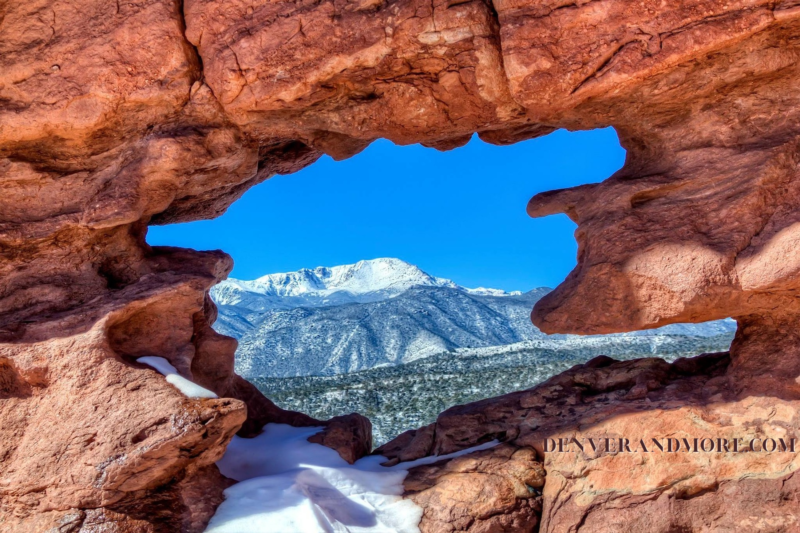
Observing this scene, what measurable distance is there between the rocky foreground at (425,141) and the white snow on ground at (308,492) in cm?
32

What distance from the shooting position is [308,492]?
25.8 ft

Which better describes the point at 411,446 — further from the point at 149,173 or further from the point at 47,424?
the point at 149,173

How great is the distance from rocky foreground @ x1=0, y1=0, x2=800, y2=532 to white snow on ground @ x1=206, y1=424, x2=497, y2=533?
1.05ft

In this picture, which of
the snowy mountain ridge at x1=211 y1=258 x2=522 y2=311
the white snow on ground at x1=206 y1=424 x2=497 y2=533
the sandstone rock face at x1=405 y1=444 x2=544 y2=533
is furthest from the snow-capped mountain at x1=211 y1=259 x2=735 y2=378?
the sandstone rock face at x1=405 y1=444 x2=544 y2=533

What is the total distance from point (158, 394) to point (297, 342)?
1282 inches

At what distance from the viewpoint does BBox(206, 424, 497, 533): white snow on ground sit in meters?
7.28

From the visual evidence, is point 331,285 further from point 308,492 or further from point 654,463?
point 654,463

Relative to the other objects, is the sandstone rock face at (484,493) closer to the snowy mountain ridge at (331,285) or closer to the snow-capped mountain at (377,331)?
the snow-capped mountain at (377,331)

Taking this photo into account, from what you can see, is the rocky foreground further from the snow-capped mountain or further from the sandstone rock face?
the snow-capped mountain

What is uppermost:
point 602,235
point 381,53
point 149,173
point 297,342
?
point 297,342

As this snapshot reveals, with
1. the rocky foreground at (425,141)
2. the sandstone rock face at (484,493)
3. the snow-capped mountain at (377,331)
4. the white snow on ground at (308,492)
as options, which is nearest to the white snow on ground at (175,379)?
the rocky foreground at (425,141)

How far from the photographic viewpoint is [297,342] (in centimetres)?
3988

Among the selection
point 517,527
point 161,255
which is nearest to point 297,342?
point 161,255

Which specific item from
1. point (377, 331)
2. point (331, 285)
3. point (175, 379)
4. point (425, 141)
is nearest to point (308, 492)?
point (175, 379)
